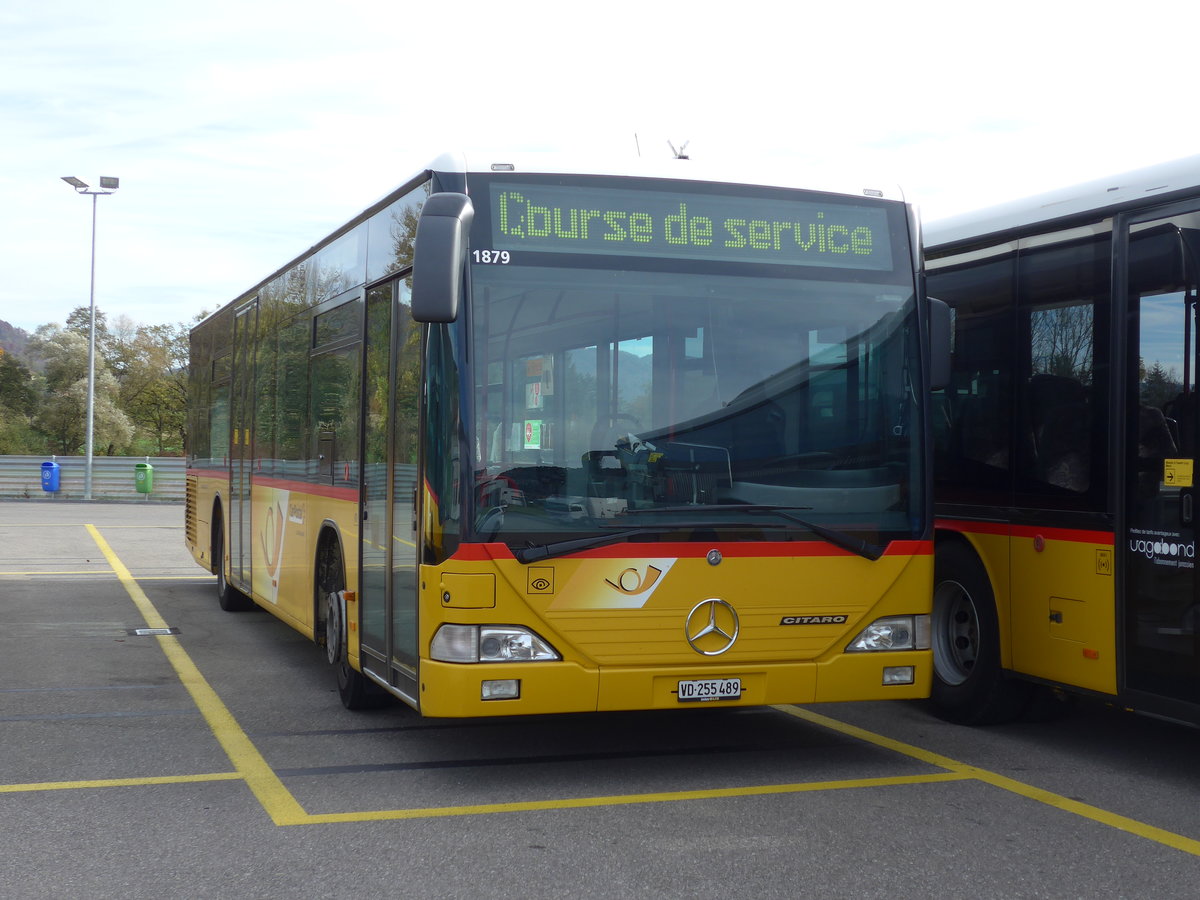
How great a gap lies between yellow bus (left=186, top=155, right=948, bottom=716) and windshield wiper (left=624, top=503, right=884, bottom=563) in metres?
0.01

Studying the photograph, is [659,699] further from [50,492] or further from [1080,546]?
[50,492]

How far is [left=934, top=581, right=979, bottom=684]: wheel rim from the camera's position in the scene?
807 cm

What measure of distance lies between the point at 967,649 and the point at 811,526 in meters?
2.16

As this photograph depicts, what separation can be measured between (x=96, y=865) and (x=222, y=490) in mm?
8604

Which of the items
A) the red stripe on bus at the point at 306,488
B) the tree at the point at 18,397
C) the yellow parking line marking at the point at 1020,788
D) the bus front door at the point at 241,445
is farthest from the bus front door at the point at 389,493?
the tree at the point at 18,397

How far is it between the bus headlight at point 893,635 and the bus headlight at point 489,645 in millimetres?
1525

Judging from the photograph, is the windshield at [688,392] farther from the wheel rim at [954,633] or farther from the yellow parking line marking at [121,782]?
the yellow parking line marking at [121,782]

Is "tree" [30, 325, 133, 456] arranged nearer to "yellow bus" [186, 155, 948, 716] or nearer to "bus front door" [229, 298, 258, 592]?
"bus front door" [229, 298, 258, 592]

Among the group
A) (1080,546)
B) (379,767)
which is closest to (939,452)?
(1080,546)

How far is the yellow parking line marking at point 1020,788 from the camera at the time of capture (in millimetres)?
5654

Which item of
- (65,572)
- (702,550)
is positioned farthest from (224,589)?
(702,550)

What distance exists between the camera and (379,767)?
22.4 ft

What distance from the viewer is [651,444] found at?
20.6 feet

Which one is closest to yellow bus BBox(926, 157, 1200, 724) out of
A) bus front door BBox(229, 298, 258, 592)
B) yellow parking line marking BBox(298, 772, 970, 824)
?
yellow parking line marking BBox(298, 772, 970, 824)
